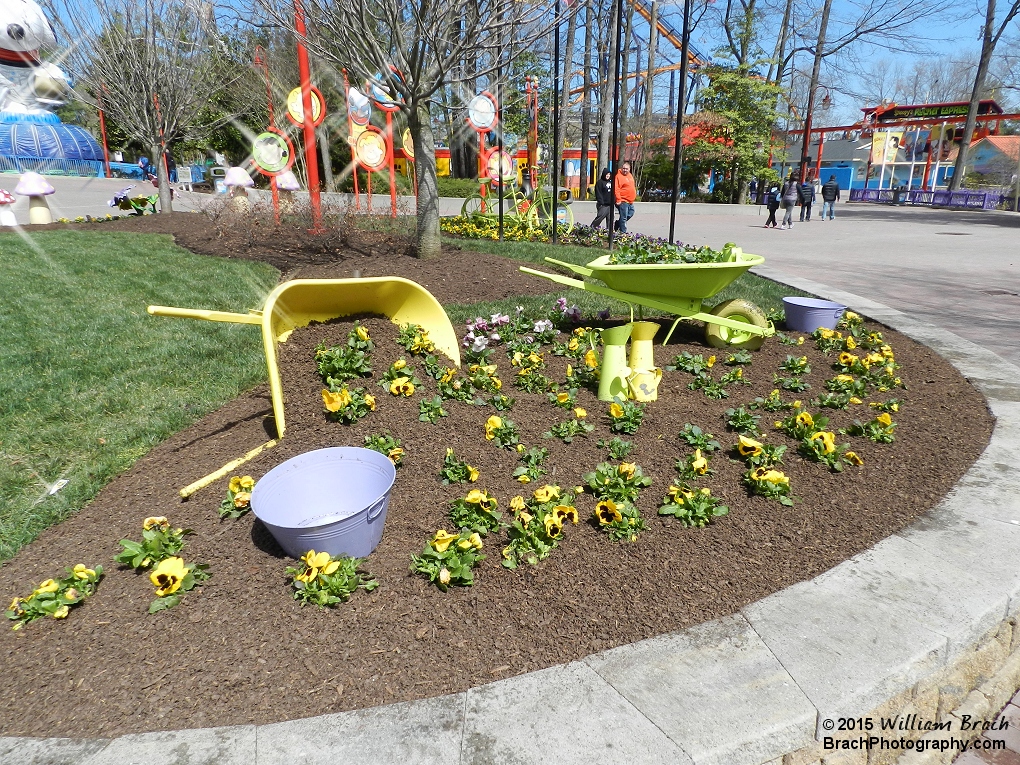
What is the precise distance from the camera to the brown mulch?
1666 millimetres

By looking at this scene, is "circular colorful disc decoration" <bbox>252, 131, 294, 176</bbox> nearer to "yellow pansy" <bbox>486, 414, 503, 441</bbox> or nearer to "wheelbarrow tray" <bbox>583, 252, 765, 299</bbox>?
"wheelbarrow tray" <bbox>583, 252, 765, 299</bbox>

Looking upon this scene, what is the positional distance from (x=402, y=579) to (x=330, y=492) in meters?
0.59

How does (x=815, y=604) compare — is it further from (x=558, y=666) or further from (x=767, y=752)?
(x=558, y=666)

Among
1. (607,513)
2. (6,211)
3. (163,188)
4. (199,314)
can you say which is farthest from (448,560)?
(163,188)

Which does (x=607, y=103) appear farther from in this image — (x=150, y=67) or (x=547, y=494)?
(x=547, y=494)

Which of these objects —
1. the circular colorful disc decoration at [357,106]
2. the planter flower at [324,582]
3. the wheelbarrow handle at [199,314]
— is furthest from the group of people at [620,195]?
the planter flower at [324,582]

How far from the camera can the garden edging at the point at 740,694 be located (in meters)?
1.39

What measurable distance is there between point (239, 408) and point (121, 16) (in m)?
10.5

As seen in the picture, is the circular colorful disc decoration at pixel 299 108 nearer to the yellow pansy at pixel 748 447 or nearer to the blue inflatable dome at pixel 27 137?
the blue inflatable dome at pixel 27 137

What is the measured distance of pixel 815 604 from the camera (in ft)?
6.00

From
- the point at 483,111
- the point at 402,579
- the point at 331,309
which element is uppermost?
the point at 483,111

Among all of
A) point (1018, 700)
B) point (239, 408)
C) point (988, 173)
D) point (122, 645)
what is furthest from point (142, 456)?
point (988, 173)

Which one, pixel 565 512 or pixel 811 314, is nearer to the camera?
pixel 565 512

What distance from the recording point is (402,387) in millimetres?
3219
